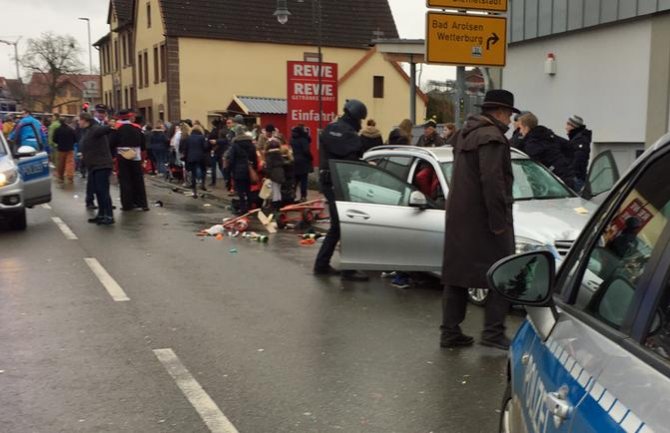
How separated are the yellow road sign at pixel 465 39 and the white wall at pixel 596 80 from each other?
2.77 meters

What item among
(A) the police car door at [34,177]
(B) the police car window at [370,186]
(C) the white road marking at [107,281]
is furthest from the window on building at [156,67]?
(B) the police car window at [370,186]

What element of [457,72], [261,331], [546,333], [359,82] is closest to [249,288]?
[261,331]

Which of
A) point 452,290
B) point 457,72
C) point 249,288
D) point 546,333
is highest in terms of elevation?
point 457,72

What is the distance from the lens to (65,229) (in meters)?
10.9

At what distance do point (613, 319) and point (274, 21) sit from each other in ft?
128

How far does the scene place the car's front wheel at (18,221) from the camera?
10508mm

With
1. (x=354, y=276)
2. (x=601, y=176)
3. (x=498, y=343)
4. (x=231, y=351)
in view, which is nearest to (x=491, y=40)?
(x=601, y=176)

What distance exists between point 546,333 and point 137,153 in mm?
11798

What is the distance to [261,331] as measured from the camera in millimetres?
5734

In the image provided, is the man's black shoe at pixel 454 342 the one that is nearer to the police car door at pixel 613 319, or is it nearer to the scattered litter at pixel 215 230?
the police car door at pixel 613 319

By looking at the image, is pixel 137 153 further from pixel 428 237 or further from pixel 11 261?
pixel 428 237

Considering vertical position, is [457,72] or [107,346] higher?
[457,72]

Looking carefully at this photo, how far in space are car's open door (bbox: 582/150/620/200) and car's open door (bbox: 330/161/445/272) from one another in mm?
1636

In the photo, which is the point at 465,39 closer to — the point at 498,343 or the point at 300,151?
the point at 498,343
